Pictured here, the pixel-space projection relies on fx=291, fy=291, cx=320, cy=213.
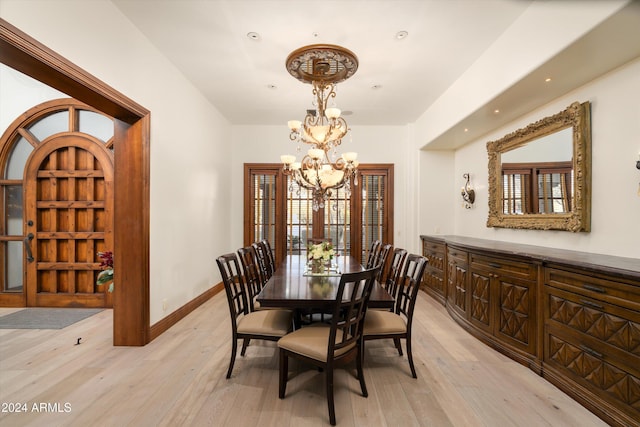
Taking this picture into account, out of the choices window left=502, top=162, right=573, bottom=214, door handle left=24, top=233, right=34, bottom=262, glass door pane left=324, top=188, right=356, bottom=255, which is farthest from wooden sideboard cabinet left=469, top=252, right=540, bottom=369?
door handle left=24, top=233, right=34, bottom=262

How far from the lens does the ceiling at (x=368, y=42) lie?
242 centimetres

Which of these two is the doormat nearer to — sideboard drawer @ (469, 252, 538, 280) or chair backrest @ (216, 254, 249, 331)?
chair backrest @ (216, 254, 249, 331)

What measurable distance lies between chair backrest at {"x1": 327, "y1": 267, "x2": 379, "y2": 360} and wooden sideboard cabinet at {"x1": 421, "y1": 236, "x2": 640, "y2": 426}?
58.6 inches

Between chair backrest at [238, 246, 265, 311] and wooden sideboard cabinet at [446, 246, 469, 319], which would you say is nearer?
chair backrest at [238, 246, 265, 311]

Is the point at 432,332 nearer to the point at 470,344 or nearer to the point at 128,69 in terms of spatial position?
the point at 470,344

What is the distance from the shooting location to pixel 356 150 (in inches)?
229

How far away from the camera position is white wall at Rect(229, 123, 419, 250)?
5.76 m

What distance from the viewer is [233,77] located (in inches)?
150

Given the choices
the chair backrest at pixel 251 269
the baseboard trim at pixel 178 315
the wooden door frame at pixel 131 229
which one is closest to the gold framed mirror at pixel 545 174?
the chair backrest at pixel 251 269

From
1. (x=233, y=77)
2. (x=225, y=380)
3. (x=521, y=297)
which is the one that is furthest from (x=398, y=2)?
(x=225, y=380)

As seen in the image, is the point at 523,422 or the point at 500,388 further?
the point at 500,388

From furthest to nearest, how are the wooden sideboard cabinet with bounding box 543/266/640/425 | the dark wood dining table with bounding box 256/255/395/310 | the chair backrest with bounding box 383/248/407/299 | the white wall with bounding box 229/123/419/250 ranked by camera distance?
the white wall with bounding box 229/123/419/250 < the chair backrest with bounding box 383/248/407/299 < the dark wood dining table with bounding box 256/255/395/310 < the wooden sideboard cabinet with bounding box 543/266/640/425

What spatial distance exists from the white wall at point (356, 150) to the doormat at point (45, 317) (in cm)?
253

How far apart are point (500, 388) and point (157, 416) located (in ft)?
8.18
